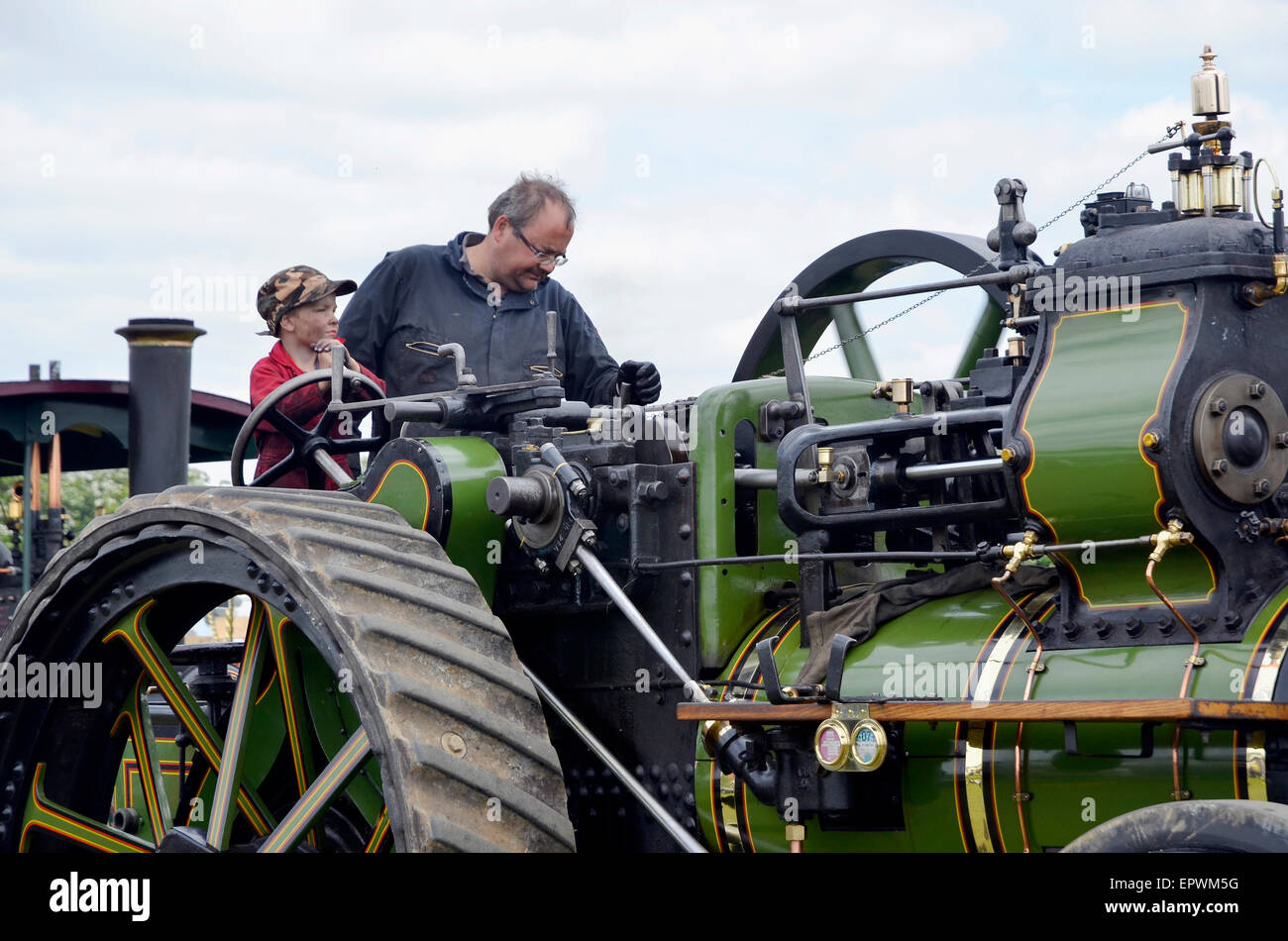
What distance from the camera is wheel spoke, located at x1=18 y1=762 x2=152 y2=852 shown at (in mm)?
4332

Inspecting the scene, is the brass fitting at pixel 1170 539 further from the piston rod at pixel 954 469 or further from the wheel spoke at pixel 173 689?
the wheel spoke at pixel 173 689

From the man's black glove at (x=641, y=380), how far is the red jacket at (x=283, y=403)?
814mm

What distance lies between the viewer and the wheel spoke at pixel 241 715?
3.99 m

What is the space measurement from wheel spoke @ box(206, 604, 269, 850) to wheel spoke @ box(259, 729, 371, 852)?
0.24 m

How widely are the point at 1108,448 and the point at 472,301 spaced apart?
2.71 m

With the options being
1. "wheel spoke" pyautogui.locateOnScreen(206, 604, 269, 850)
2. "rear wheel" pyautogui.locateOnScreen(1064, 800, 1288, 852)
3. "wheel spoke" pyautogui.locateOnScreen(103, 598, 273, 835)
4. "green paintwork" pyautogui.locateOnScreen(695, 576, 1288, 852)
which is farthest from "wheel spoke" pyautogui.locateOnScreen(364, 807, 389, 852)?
"rear wheel" pyautogui.locateOnScreen(1064, 800, 1288, 852)

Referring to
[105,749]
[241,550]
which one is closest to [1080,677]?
[241,550]

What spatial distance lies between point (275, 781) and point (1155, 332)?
2.80 metres

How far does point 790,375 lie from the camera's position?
158 inches

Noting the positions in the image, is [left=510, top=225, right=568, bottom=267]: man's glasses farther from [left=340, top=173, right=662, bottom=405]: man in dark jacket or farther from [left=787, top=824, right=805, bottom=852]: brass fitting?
[left=787, top=824, right=805, bottom=852]: brass fitting

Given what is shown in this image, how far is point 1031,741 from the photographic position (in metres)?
3.29

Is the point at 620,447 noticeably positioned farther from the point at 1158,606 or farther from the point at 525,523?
the point at 1158,606

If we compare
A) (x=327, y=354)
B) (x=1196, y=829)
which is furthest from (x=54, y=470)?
(x=1196, y=829)
